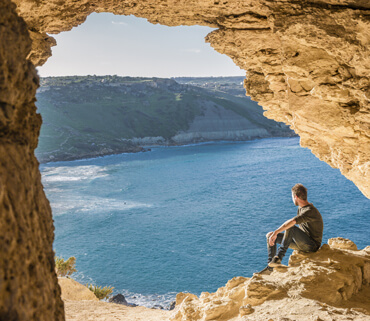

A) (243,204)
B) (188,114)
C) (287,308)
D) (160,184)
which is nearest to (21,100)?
(287,308)

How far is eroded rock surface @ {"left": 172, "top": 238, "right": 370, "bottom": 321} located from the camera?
509cm

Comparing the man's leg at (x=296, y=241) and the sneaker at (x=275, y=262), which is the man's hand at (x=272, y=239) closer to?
the man's leg at (x=296, y=241)

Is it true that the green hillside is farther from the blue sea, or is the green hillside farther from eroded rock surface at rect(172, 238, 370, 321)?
eroded rock surface at rect(172, 238, 370, 321)

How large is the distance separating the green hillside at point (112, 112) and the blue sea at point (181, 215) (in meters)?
14.0

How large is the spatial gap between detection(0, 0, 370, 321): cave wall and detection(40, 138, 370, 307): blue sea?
17685 mm

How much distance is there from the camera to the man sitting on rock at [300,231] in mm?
6020

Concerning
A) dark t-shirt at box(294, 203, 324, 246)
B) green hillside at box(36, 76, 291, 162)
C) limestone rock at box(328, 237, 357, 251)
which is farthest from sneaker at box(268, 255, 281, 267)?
green hillside at box(36, 76, 291, 162)

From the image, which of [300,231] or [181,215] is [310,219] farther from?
[181,215]

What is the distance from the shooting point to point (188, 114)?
347 ft

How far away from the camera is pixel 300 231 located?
6234mm

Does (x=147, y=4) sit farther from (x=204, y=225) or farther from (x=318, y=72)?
(x=204, y=225)

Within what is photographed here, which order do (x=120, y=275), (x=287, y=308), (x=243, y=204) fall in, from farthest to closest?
(x=243, y=204) → (x=120, y=275) → (x=287, y=308)

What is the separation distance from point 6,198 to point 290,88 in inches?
237

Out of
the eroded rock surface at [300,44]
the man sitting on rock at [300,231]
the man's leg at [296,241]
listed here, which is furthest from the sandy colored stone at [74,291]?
the man's leg at [296,241]
